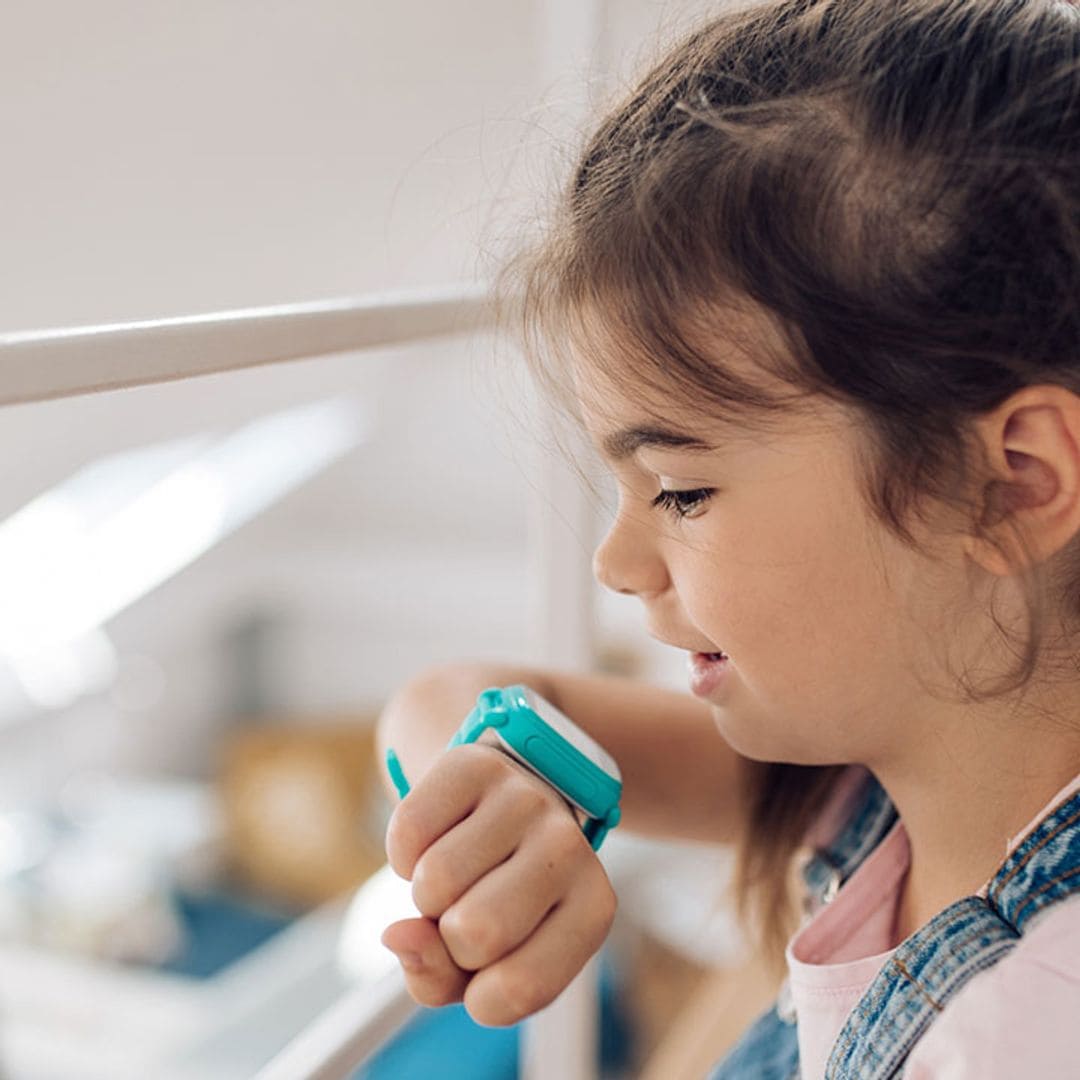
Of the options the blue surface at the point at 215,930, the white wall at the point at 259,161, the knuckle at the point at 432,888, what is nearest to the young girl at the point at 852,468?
the knuckle at the point at 432,888

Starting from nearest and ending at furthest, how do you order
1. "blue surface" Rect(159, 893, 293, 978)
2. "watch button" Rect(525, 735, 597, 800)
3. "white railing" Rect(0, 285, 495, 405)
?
"white railing" Rect(0, 285, 495, 405), "watch button" Rect(525, 735, 597, 800), "blue surface" Rect(159, 893, 293, 978)

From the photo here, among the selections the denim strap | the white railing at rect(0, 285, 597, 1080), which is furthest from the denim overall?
the white railing at rect(0, 285, 597, 1080)

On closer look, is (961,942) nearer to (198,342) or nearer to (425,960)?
(425,960)

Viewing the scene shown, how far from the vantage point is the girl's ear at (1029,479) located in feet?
1.58

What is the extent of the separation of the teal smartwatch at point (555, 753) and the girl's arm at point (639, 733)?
0.16 metres

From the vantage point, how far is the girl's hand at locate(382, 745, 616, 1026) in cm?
47

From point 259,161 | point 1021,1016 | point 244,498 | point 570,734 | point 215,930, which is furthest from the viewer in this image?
point 244,498

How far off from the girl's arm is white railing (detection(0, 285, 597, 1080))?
0.11 m

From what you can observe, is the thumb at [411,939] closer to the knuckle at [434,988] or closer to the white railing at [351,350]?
the knuckle at [434,988]

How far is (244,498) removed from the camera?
6.70 ft

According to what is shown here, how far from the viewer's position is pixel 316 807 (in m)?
2.07

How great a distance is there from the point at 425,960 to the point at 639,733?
305 millimetres

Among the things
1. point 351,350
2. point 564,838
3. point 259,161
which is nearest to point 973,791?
point 564,838

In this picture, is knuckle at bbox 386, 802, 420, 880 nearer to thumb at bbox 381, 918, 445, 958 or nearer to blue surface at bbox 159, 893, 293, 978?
thumb at bbox 381, 918, 445, 958
